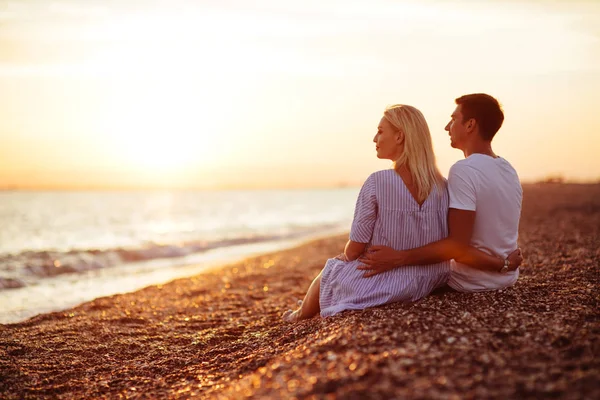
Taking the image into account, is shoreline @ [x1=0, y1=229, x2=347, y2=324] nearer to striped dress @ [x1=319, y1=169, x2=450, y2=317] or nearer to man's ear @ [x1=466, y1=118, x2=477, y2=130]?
striped dress @ [x1=319, y1=169, x2=450, y2=317]

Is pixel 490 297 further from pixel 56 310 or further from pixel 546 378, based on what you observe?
pixel 56 310

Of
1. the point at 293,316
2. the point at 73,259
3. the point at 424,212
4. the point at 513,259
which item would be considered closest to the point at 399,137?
the point at 424,212

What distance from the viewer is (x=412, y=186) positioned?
4.84 metres

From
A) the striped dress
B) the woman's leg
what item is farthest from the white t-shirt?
the woman's leg

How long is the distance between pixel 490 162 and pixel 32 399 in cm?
477

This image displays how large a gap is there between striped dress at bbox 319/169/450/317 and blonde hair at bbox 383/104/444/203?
0.42 feet

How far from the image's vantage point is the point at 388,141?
16.1 feet

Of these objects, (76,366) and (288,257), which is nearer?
(76,366)

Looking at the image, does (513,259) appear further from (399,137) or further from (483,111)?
(399,137)

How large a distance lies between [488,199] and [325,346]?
2.22 meters

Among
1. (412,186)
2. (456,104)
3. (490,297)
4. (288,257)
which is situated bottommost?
(288,257)

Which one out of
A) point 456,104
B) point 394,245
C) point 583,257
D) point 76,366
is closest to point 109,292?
point 76,366

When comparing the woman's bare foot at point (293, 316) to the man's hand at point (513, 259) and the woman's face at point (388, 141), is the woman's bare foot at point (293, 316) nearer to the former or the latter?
the woman's face at point (388, 141)

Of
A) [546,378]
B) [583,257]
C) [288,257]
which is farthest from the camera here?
[288,257]
